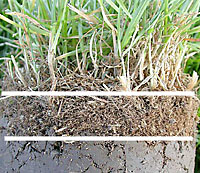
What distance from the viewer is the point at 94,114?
1.33ft

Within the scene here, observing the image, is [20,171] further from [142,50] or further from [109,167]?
[142,50]

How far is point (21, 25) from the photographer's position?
43 cm

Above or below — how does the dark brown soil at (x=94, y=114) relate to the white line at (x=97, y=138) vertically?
above

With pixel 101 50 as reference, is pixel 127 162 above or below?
below

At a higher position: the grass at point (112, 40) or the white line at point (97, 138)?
the grass at point (112, 40)

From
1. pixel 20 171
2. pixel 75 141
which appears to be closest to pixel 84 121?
pixel 75 141

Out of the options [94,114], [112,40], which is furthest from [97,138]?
[112,40]

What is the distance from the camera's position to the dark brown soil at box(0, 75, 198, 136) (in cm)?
40

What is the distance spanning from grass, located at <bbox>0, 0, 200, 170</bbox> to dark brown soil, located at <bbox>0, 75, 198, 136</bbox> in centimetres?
2

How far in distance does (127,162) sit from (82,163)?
69mm

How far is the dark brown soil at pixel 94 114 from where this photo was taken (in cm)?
40

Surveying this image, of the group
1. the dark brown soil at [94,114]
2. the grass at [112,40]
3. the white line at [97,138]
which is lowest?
the white line at [97,138]

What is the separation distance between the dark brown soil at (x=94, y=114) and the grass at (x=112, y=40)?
0.07 feet

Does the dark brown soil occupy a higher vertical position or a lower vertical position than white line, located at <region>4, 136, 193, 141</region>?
higher
